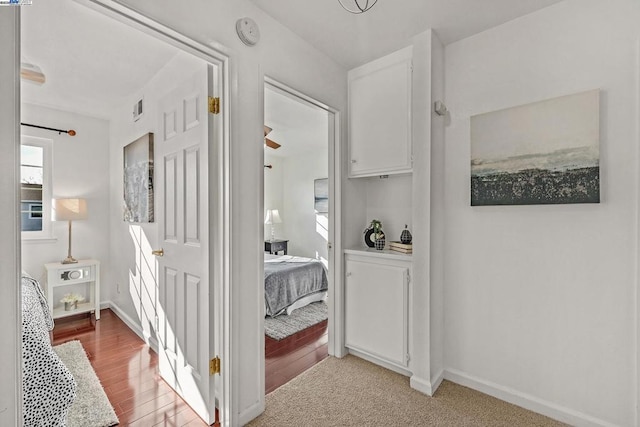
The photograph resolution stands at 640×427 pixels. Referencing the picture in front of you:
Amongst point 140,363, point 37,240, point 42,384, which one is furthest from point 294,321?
point 37,240

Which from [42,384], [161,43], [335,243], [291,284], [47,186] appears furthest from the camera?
[291,284]

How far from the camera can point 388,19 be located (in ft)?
6.50

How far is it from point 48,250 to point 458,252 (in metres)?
4.29

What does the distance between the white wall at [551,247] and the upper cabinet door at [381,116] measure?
1.07 ft

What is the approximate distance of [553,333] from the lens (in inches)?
73.5

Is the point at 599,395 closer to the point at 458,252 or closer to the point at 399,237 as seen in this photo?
the point at 458,252

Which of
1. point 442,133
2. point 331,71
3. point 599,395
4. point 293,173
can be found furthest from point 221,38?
point 293,173

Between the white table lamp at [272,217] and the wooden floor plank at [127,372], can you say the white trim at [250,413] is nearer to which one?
the wooden floor plank at [127,372]

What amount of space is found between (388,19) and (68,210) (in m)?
3.71

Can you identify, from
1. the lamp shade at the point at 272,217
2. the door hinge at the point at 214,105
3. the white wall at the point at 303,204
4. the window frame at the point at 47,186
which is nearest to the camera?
the door hinge at the point at 214,105

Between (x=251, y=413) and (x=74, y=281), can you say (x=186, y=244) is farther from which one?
(x=74, y=281)

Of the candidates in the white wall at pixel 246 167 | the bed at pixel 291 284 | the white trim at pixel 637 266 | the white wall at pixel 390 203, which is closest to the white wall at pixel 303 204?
the bed at pixel 291 284

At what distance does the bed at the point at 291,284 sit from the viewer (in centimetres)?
354

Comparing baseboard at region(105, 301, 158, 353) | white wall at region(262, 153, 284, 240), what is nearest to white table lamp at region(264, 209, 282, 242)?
Result: white wall at region(262, 153, 284, 240)
